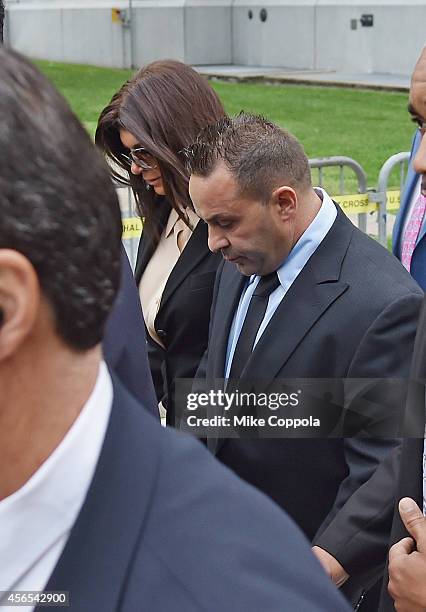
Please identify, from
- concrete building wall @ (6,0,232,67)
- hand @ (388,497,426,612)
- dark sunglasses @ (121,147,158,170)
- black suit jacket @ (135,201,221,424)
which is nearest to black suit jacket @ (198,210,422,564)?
hand @ (388,497,426,612)

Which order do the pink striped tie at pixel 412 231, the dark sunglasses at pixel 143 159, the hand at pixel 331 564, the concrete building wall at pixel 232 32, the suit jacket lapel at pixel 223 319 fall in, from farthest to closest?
1. the concrete building wall at pixel 232 32
2. the pink striped tie at pixel 412 231
3. the dark sunglasses at pixel 143 159
4. the suit jacket lapel at pixel 223 319
5. the hand at pixel 331 564

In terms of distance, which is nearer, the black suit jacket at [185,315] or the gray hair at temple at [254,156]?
the gray hair at temple at [254,156]

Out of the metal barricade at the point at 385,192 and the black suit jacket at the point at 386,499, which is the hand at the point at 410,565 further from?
the metal barricade at the point at 385,192

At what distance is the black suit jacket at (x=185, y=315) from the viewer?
145 inches

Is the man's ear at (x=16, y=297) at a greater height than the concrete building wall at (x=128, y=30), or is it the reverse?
the man's ear at (x=16, y=297)

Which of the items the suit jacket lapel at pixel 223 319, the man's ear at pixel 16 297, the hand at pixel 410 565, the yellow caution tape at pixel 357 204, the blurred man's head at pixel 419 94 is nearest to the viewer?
the man's ear at pixel 16 297

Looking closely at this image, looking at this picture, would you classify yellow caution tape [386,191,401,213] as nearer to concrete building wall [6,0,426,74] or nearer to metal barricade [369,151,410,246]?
metal barricade [369,151,410,246]

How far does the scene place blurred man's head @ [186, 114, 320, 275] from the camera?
3129 mm

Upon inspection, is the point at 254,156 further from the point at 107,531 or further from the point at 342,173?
the point at 342,173

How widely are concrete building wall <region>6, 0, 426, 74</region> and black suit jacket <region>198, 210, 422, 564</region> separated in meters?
20.7

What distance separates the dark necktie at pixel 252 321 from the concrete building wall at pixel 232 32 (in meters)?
20.6

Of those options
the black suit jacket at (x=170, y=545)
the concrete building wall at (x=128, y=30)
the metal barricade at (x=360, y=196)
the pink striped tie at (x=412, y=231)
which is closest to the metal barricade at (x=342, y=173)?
the metal barricade at (x=360, y=196)

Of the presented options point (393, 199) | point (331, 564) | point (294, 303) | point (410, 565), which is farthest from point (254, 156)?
point (393, 199)

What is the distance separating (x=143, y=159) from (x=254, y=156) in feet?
2.34
